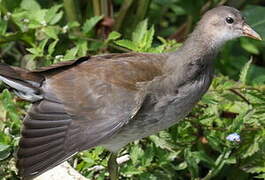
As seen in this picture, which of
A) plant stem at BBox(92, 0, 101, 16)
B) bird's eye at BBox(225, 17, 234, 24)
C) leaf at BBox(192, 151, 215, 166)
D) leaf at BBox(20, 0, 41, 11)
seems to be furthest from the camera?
plant stem at BBox(92, 0, 101, 16)

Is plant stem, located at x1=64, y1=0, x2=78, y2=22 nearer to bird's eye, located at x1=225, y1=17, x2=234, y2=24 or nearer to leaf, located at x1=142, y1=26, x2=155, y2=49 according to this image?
leaf, located at x1=142, y1=26, x2=155, y2=49

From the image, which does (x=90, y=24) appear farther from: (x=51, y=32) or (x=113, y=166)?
(x=113, y=166)

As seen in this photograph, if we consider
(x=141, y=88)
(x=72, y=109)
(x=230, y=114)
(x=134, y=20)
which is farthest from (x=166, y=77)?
(x=134, y=20)

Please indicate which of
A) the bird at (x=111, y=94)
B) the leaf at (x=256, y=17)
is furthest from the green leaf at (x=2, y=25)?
the leaf at (x=256, y=17)

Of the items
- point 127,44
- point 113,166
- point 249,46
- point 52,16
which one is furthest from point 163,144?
point 249,46

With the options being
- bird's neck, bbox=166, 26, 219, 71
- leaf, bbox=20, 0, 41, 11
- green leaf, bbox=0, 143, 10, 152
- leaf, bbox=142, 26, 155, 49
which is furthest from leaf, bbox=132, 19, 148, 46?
green leaf, bbox=0, 143, 10, 152
